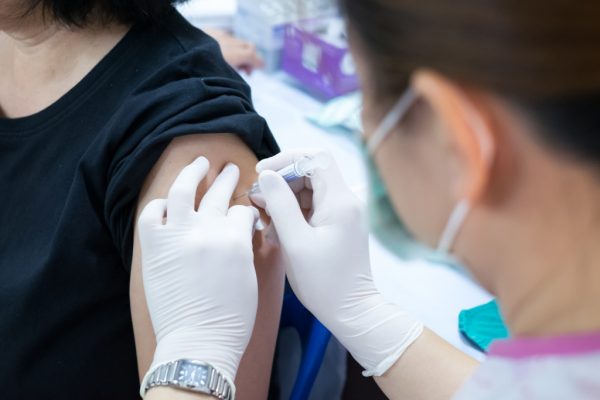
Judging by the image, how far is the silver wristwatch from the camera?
0.94 meters

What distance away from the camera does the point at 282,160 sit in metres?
1.08

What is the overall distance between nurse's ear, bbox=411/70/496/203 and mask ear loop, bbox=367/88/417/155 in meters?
0.03

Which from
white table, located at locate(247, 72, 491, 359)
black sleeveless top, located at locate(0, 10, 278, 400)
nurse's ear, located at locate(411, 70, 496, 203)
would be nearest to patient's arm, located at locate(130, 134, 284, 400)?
black sleeveless top, located at locate(0, 10, 278, 400)

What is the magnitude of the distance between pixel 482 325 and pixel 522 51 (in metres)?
0.89

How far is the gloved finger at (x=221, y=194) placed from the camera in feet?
3.34

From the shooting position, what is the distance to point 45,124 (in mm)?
1150

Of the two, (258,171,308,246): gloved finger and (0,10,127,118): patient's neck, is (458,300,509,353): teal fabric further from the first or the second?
(0,10,127,118): patient's neck

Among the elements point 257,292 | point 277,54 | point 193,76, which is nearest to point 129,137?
point 193,76

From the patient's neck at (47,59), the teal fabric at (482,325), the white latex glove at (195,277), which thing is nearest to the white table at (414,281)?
the teal fabric at (482,325)

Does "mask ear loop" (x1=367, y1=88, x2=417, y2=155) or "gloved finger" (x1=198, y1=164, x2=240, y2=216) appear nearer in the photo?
"mask ear loop" (x1=367, y1=88, x2=417, y2=155)

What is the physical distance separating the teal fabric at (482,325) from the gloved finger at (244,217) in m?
0.52

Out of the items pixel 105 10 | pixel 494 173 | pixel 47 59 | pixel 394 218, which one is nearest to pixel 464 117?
pixel 494 173

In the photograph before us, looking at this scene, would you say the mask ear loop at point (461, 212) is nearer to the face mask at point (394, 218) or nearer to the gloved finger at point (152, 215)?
the face mask at point (394, 218)

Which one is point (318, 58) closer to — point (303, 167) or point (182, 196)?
point (303, 167)
